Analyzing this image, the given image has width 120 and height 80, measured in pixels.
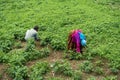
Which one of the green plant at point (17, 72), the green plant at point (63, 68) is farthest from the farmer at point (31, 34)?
the green plant at point (63, 68)

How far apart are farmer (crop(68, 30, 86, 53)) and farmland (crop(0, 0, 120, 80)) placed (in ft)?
0.98

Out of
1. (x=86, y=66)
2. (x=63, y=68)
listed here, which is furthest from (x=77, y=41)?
(x=63, y=68)

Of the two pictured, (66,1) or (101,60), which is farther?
(66,1)

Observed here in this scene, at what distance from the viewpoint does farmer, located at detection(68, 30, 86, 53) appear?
1341 centimetres

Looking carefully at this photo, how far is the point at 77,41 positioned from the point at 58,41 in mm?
1665

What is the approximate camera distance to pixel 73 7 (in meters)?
20.6

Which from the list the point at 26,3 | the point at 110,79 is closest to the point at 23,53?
the point at 110,79

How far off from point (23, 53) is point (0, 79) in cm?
191

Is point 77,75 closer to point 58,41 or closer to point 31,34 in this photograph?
point 58,41

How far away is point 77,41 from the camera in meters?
13.4

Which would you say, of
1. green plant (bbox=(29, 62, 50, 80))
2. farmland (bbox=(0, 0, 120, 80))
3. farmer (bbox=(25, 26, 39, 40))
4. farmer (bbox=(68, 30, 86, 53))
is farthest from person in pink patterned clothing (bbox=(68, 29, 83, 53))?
farmer (bbox=(25, 26, 39, 40))

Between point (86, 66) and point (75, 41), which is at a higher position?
point (75, 41)

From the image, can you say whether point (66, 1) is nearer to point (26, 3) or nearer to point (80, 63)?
point (26, 3)

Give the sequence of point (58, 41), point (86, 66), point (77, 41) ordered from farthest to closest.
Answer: point (58, 41), point (77, 41), point (86, 66)
